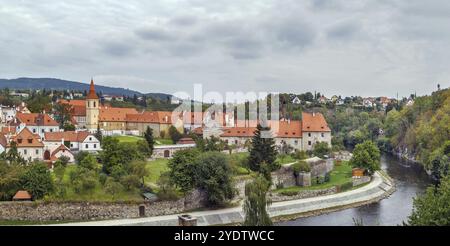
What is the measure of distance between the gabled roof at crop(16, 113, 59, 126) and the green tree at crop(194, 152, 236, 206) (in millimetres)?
14446

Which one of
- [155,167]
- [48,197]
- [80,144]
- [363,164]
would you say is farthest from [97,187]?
[363,164]

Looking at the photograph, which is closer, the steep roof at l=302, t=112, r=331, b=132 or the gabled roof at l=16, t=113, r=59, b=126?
the gabled roof at l=16, t=113, r=59, b=126

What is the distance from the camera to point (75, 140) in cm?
2364

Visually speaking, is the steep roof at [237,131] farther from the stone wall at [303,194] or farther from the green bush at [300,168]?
the stone wall at [303,194]

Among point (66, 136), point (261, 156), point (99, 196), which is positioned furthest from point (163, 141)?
point (99, 196)

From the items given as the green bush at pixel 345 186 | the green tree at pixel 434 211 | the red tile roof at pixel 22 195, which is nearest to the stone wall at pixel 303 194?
the green bush at pixel 345 186

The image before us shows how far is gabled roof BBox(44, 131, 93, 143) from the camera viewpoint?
23.2 metres

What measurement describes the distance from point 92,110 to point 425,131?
74.0 feet

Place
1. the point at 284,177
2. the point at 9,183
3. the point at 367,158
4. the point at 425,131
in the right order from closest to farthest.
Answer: the point at 9,183 < the point at 284,177 < the point at 367,158 < the point at 425,131

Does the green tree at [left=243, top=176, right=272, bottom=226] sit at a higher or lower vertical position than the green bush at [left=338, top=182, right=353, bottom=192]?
higher

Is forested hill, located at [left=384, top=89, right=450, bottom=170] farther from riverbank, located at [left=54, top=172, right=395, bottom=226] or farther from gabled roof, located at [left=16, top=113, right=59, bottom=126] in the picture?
gabled roof, located at [left=16, top=113, right=59, bottom=126]

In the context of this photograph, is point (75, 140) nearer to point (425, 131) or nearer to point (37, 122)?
point (37, 122)

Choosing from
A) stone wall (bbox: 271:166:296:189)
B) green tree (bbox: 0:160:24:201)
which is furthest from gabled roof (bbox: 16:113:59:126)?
stone wall (bbox: 271:166:296:189)
